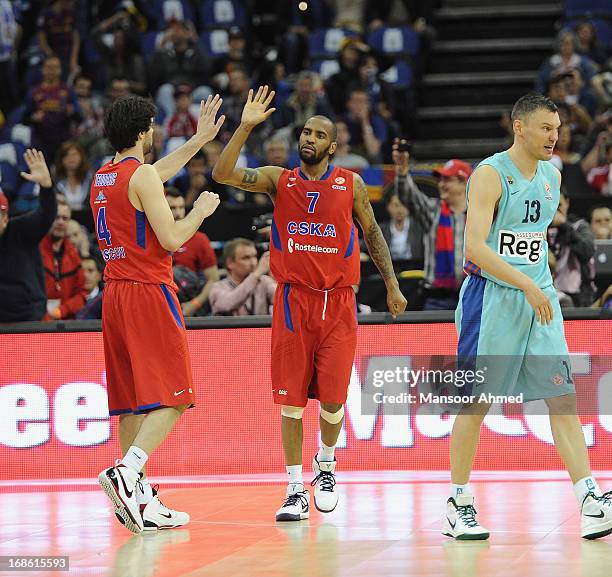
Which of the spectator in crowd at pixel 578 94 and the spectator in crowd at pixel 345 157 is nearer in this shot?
the spectator in crowd at pixel 345 157

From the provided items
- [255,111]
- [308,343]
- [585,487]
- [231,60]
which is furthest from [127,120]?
[231,60]

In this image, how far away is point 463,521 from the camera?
636 centimetres

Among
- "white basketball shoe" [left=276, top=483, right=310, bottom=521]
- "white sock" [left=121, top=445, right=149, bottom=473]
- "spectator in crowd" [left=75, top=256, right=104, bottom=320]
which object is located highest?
"spectator in crowd" [left=75, top=256, right=104, bottom=320]

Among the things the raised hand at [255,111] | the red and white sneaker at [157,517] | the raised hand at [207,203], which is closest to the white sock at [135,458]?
the red and white sneaker at [157,517]

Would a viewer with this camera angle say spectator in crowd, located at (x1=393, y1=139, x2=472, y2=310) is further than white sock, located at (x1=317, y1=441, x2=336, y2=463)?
Yes

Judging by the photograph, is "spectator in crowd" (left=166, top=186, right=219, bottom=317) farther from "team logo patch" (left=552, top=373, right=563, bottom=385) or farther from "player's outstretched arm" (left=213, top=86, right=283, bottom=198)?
"team logo patch" (left=552, top=373, right=563, bottom=385)

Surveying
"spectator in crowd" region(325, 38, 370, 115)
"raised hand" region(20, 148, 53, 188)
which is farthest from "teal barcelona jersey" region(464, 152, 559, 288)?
"spectator in crowd" region(325, 38, 370, 115)

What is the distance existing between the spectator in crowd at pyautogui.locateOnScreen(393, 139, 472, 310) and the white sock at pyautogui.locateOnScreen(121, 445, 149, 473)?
12.8 ft

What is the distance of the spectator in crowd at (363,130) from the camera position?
1444 centimetres

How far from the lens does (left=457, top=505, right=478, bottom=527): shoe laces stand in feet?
20.9

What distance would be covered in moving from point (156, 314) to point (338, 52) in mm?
9903

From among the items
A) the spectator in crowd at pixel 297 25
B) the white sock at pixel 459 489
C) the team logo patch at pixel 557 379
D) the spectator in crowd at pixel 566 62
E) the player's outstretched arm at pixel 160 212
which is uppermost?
the spectator in crowd at pixel 297 25

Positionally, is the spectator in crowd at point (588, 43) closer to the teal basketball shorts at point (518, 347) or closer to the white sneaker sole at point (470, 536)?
the teal basketball shorts at point (518, 347)

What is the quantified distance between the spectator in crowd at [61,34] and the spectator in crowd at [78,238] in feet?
20.9
